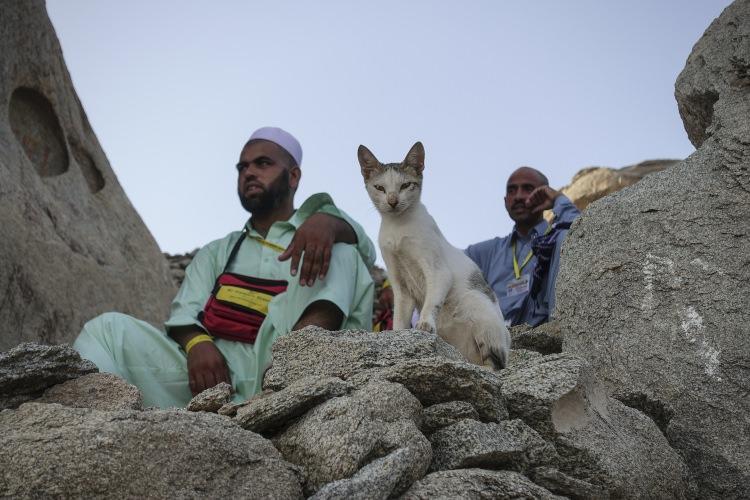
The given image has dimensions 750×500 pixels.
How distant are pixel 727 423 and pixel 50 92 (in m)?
5.63

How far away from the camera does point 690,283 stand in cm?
386

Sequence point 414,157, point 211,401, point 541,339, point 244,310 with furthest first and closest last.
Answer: point 244,310 < point 541,339 < point 414,157 < point 211,401

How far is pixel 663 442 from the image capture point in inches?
135

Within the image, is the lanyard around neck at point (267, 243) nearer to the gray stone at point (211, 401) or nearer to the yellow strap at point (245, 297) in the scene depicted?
the yellow strap at point (245, 297)

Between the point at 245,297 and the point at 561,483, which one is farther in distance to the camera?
the point at 245,297

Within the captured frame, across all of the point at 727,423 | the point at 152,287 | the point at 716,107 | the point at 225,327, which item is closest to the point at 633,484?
the point at 727,423

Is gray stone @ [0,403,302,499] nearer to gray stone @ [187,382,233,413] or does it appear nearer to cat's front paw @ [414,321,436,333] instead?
gray stone @ [187,382,233,413]

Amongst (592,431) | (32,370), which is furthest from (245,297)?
(592,431)

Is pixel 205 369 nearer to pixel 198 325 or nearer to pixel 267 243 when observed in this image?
pixel 198 325

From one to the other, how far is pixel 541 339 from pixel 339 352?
220cm

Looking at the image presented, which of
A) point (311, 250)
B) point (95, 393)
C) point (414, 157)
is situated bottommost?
point (95, 393)

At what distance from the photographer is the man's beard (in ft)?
Result: 20.2

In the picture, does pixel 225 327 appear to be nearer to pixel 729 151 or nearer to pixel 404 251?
pixel 404 251

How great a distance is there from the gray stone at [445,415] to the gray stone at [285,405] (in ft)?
1.04
